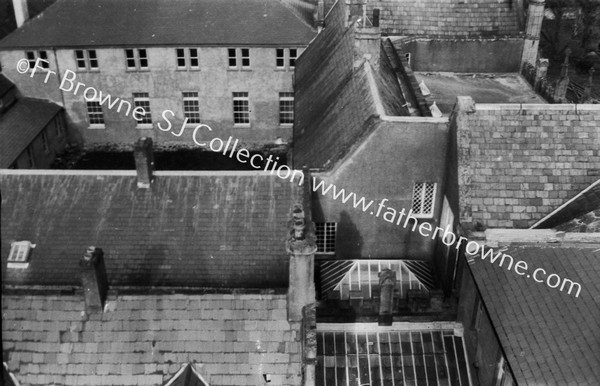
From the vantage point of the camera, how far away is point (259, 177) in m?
26.3

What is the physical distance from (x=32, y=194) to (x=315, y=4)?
30300 millimetres

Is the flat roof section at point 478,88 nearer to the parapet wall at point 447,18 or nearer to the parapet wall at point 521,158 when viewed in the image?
the parapet wall at point 447,18

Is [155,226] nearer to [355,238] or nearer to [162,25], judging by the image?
[355,238]

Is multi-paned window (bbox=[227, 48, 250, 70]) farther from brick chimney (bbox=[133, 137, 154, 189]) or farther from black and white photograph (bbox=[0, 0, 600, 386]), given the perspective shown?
brick chimney (bbox=[133, 137, 154, 189])

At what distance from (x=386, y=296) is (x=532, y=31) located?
A: 83.0 ft

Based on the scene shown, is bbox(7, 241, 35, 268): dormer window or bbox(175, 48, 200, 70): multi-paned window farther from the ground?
bbox(175, 48, 200, 70): multi-paned window

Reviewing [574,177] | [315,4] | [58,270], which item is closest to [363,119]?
[574,177]

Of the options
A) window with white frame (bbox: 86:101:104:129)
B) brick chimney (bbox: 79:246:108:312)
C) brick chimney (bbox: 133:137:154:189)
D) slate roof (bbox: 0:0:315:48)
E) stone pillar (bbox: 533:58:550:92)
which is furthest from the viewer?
window with white frame (bbox: 86:101:104:129)

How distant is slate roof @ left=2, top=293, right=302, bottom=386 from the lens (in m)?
18.3

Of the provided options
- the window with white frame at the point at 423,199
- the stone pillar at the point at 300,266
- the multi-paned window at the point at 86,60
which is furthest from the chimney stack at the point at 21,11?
the stone pillar at the point at 300,266

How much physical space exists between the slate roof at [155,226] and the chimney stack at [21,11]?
25.5 meters

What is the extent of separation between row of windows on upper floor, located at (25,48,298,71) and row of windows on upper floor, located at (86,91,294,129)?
227 cm

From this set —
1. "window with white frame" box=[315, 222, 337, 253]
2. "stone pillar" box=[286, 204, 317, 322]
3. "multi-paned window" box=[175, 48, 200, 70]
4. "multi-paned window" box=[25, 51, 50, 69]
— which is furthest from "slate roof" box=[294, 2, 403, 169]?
"multi-paned window" box=[25, 51, 50, 69]

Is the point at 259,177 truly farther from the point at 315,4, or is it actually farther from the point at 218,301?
the point at 315,4
